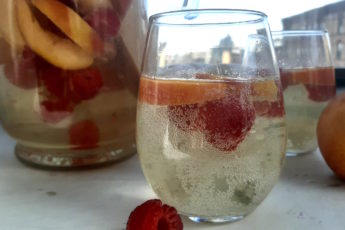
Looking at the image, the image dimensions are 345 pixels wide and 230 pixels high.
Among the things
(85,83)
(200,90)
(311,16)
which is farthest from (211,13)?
(311,16)

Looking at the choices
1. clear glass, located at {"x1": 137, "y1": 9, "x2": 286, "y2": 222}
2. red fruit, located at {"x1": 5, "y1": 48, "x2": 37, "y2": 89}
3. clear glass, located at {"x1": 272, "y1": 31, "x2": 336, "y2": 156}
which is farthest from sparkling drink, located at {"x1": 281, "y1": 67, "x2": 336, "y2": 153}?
red fruit, located at {"x1": 5, "y1": 48, "x2": 37, "y2": 89}

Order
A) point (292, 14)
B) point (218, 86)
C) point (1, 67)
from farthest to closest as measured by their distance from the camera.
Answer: point (292, 14), point (1, 67), point (218, 86)

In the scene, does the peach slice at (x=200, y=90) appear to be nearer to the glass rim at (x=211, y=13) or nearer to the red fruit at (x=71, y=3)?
the glass rim at (x=211, y=13)

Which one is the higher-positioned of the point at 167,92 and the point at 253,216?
the point at 167,92

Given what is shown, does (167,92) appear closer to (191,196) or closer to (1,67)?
(191,196)

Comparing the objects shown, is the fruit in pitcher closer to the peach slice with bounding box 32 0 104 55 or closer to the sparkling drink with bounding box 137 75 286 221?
the sparkling drink with bounding box 137 75 286 221

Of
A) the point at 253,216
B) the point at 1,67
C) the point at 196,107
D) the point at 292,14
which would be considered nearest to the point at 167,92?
the point at 196,107

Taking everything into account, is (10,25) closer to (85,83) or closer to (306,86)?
(85,83)
